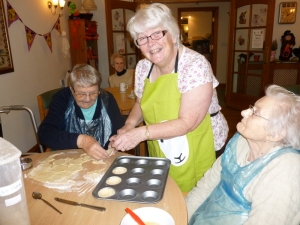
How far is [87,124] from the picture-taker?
189 cm

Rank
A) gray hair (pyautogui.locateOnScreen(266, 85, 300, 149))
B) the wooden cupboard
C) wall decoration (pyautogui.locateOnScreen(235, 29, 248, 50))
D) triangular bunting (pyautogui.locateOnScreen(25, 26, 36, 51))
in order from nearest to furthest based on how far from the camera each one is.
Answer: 1. gray hair (pyautogui.locateOnScreen(266, 85, 300, 149))
2. triangular bunting (pyautogui.locateOnScreen(25, 26, 36, 51))
3. the wooden cupboard
4. wall decoration (pyautogui.locateOnScreen(235, 29, 248, 50))

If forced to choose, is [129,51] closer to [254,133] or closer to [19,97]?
[19,97]

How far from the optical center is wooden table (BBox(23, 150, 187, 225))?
38.9 inches

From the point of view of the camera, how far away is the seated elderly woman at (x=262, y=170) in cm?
97

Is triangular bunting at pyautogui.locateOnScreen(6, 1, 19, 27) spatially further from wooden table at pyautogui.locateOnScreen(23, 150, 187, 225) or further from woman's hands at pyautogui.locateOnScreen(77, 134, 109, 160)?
wooden table at pyautogui.locateOnScreen(23, 150, 187, 225)

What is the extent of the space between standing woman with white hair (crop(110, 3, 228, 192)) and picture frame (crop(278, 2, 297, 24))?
4.52 meters

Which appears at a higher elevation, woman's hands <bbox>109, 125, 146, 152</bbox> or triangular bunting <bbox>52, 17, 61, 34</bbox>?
triangular bunting <bbox>52, 17, 61, 34</bbox>

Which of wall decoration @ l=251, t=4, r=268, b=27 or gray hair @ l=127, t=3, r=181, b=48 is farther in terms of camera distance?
wall decoration @ l=251, t=4, r=268, b=27

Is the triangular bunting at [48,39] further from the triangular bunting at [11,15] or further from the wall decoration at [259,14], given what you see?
the wall decoration at [259,14]

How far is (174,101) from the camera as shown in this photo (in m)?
1.47

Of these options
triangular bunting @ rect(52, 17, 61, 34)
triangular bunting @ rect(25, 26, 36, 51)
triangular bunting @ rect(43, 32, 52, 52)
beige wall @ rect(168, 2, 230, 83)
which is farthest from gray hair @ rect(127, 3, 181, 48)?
beige wall @ rect(168, 2, 230, 83)

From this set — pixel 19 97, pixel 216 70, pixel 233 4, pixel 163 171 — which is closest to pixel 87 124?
pixel 163 171

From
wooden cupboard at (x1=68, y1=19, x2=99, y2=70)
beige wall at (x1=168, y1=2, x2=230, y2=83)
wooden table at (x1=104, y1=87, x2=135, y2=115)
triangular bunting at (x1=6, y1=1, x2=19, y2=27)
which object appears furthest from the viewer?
beige wall at (x1=168, y1=2, x2=230, y2=83)

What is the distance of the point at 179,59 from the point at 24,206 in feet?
3.51
